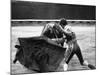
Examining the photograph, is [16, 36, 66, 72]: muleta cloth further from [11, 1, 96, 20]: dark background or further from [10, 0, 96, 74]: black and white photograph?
[11, 1, 96, 20]: dark background

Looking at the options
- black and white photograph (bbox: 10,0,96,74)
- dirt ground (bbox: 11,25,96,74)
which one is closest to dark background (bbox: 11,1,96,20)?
black and white photograph (bbox: 10,0,96,74)

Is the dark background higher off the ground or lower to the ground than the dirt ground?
higher

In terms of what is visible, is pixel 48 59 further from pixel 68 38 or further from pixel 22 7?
pixel 22 7

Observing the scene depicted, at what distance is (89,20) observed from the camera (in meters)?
2.47

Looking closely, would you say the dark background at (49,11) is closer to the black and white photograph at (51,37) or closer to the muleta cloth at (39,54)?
the black and white photograph at (51,37)

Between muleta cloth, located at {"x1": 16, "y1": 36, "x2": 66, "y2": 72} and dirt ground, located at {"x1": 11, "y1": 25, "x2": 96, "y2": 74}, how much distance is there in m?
0.06

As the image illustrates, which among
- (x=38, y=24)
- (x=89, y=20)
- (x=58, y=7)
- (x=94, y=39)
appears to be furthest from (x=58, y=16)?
(x=94, y=39)

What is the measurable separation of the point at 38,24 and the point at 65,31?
1.21 ft

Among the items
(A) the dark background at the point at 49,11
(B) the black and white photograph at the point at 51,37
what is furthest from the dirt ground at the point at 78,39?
(A) the dark background at the point at 49,11

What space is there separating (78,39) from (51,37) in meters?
0.39

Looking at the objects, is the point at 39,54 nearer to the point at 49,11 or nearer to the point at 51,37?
the point at 51,37

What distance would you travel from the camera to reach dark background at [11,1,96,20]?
218cm

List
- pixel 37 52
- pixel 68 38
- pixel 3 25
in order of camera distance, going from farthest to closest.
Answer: pixel 68 38
pixel 37 52
pixel 3 25

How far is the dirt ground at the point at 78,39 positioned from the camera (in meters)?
2.16
